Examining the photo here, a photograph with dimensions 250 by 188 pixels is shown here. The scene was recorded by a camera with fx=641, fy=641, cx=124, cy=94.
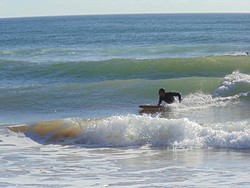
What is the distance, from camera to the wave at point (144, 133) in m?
14.2

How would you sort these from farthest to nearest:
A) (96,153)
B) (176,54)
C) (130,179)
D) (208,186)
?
(176,54)
(96,153)
(130,179)
(208,186)

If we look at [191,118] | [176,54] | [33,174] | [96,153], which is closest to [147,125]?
[96,153]

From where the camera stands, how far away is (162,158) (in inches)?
507

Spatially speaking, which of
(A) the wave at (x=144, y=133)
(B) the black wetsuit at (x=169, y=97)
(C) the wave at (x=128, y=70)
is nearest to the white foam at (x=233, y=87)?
(B) the black wetsuit at (x=169, y=97)

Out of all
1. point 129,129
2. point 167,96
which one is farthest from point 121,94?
point 129,129

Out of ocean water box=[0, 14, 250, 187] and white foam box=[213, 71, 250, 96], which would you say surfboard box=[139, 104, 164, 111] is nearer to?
ocean water box=[0, 14, 250, 187]

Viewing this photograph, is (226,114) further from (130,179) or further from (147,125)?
(130,179)

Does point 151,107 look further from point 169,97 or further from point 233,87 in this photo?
point 233,87

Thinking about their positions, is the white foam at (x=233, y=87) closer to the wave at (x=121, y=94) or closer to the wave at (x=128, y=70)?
the wave at (x=121, y=94)

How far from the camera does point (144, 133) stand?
1514cm

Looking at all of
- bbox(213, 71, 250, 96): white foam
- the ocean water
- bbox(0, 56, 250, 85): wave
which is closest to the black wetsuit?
the ocean water

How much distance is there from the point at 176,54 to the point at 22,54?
11.7 meters

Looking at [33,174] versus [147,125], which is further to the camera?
[147,125]

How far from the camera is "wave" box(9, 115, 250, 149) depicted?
14.2 metres
